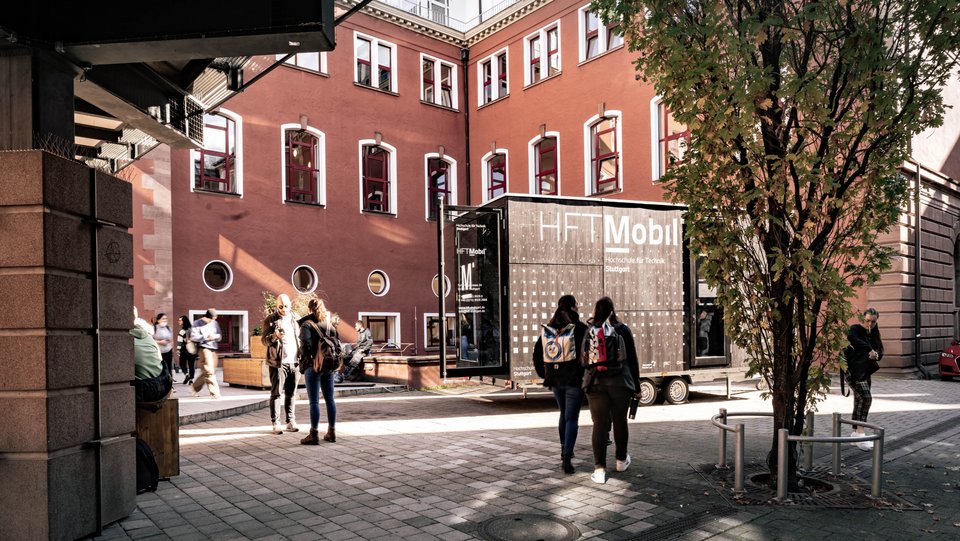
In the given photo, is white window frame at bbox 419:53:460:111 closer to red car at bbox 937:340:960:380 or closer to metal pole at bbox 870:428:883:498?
red car at bbox 937:340:960:380

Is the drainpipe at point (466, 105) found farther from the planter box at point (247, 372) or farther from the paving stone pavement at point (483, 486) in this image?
the paving stone pavement at point (483, 486)

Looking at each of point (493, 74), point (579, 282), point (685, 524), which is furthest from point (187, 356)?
point (493, 74)

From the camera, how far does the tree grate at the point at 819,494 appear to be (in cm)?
568

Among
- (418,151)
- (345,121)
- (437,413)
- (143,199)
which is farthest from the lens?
(418,151)

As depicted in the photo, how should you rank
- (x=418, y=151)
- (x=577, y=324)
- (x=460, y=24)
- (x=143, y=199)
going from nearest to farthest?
(x=577, y=324)
(x=143, y=199)
(x=418, y=151)
(x=460, y=24)

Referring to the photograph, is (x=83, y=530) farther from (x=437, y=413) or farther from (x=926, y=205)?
(x=926, y=205)

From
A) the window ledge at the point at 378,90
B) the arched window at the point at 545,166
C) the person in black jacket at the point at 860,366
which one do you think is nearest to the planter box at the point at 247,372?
the person in black jacket at the point at 860,366

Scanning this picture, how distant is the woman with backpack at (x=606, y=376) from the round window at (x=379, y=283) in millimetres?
18338

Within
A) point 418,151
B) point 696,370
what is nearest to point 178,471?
point 696,370

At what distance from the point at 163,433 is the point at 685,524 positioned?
4.83 m

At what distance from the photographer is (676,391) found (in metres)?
12.8

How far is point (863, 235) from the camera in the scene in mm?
6270

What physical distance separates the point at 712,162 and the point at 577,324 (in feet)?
6.93

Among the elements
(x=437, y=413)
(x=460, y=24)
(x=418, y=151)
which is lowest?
(x=437, y=413)
